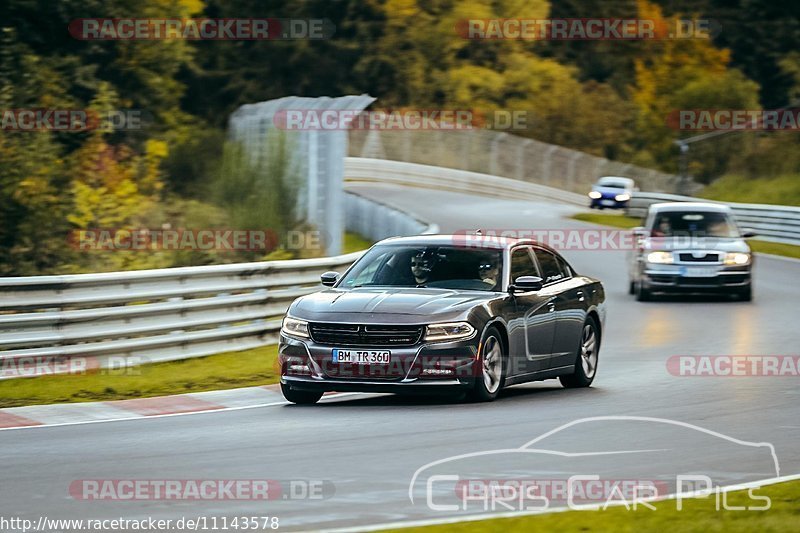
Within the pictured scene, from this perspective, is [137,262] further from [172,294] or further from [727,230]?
[727,230]

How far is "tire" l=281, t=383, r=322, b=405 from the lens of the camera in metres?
13.7

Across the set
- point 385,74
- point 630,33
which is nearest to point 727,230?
point 385,74

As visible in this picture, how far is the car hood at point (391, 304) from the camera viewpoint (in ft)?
43.0

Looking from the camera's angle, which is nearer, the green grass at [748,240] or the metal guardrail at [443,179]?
the green grass at [748,240]

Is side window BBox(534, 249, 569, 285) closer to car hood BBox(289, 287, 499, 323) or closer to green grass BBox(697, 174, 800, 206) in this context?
car hood BBox(289, 287, 499, 323)

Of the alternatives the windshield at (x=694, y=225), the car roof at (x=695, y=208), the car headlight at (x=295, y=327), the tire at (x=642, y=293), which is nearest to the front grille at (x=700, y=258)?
the windshield at (x=694, y=225)

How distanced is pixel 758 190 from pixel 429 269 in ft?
159

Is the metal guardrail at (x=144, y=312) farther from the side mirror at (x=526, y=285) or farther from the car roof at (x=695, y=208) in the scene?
the car roof at (x=695, y=208)

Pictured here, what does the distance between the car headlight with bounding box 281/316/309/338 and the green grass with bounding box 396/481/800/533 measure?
17.6ft

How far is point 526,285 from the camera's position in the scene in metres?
14.0

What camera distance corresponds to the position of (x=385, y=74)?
268 feet

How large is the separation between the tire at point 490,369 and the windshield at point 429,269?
573mm

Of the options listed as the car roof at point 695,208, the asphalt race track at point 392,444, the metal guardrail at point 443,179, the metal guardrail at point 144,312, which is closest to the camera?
the asphalt race track at point 392,444

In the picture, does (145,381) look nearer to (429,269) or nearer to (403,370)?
(429,269)
